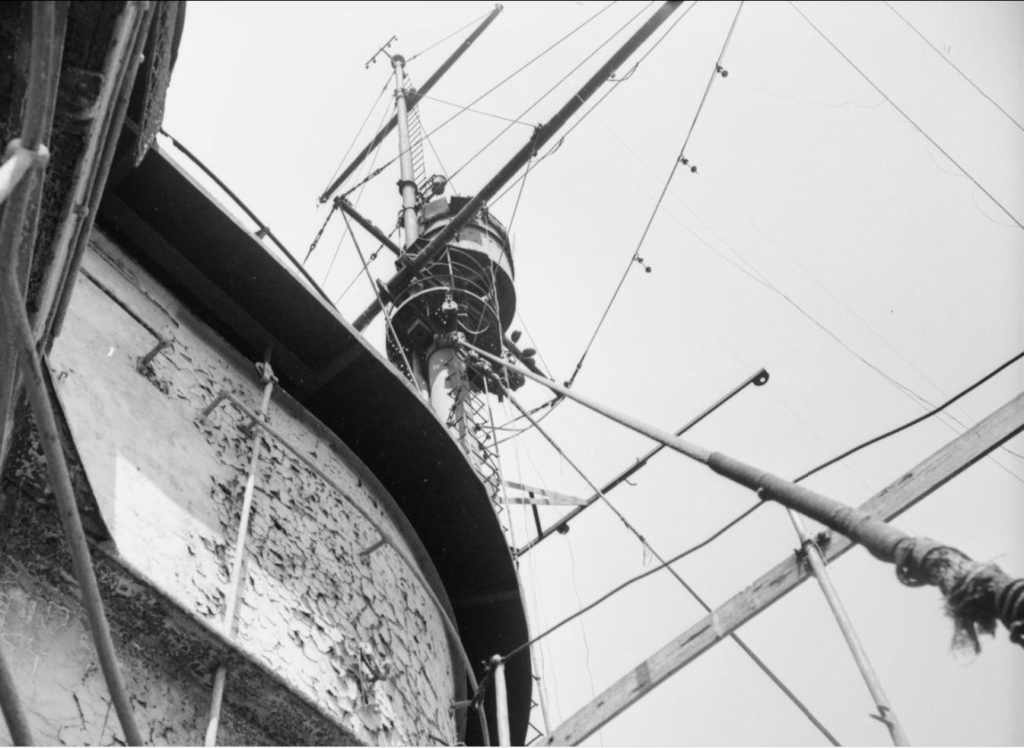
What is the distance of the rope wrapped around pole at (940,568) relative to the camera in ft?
7.16

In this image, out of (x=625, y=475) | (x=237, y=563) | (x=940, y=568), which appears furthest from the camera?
(x=625, y=475)

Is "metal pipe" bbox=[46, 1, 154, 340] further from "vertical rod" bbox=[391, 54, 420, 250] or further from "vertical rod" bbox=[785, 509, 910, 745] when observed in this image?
"vertical rod" bbox=[391, 54, 420, 250]

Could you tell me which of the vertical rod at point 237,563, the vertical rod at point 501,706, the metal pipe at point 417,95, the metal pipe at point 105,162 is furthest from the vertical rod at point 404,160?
the metal pipe at point 105,162

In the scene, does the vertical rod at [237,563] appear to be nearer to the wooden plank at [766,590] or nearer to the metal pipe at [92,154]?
the wooden plank at [766,590]

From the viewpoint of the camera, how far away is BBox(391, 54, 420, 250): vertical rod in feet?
52.7

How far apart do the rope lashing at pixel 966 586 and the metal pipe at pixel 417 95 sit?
18414 mm

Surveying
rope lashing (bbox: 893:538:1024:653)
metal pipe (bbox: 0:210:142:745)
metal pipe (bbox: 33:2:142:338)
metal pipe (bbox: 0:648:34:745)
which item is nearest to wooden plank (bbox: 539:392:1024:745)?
rope lashing (bbox: 893:538:1024:653)

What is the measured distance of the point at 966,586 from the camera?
2289 millimetres

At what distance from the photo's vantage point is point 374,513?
7340 millimetres

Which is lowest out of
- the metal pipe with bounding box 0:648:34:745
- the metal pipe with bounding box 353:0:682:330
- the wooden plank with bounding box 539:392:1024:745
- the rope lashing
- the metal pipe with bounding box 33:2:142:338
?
the rope lashing

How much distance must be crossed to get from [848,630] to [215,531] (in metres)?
3.43

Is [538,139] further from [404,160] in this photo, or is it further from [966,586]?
A: [966,586]

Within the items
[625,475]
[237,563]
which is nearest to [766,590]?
[237,563]

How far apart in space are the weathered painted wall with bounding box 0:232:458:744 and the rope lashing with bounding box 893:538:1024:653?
10.6 feet
